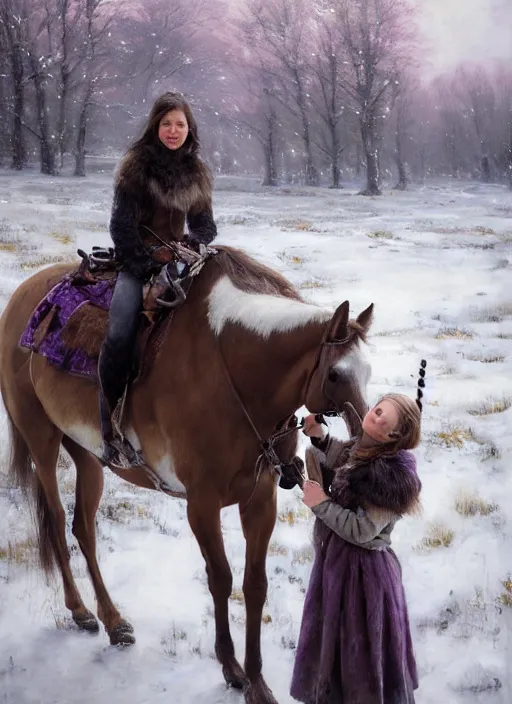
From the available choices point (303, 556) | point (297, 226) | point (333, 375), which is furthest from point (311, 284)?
point (333, 375)

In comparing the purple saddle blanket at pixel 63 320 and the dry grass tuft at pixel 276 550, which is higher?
the purple saddle blanket at pixel 63 320

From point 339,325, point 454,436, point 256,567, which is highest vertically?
point 339,325

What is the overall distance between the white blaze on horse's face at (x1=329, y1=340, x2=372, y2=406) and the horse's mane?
489mm

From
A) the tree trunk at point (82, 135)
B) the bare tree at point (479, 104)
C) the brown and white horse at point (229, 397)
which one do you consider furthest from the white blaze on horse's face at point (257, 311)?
the tree trunk at point (82, 135)

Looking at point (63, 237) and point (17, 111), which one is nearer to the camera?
point (63, 237)

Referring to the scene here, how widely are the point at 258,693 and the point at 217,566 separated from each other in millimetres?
576

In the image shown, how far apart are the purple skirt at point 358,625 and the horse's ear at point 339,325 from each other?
26.8 inches

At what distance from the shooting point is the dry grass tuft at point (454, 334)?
6.27 m

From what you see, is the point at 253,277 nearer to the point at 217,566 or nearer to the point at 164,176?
the point at 164,176

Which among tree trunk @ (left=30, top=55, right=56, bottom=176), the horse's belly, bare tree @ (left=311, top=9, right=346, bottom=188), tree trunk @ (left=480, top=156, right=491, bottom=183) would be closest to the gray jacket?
the horse's belly

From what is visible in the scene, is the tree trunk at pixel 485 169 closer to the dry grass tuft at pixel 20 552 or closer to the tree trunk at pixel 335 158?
the tree trunk at pixel 335 158

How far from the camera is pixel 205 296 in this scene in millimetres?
2416

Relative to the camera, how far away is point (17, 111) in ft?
31.1

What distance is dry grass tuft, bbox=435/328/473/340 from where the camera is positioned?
20.6ft
